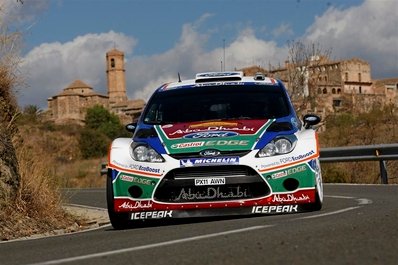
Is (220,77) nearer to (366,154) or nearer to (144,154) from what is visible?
(144,154)

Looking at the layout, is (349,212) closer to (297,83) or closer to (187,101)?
(187,101)

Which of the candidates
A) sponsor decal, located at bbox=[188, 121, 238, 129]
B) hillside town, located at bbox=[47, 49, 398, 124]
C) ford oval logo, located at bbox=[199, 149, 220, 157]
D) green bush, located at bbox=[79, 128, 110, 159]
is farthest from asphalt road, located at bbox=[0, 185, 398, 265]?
green bush, located at bbox=[79, 128, 110, 159]

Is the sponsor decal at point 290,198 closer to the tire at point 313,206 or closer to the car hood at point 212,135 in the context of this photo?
the tire at point 313,206

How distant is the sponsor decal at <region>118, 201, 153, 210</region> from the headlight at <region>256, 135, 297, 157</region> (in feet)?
4.21

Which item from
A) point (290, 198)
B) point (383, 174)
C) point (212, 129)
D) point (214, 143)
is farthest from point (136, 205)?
point (383, 174)

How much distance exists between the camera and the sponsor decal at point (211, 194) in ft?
28.5

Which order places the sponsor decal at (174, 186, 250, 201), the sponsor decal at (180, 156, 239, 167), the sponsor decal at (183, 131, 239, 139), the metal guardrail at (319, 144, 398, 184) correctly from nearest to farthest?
the sponsor decal at (180, 156, 239, 167)
the sponsor decal at (174, 186, 250, 201)
the sponsor decal at (183, 131, 239, 139)
the metal guardrail at (319, 144, 398, 184)

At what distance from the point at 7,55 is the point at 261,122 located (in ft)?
13.8

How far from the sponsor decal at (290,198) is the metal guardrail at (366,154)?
846 centimetres

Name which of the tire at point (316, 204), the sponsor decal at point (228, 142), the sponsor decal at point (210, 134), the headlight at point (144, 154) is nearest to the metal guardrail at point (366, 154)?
the tire at point (316, 204)

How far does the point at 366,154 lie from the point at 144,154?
976 centimetres

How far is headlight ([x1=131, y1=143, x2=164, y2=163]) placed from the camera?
8.73 meters

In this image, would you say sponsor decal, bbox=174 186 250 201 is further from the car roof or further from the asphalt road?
the car roof

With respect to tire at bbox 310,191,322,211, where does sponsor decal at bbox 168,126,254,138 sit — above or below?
above
